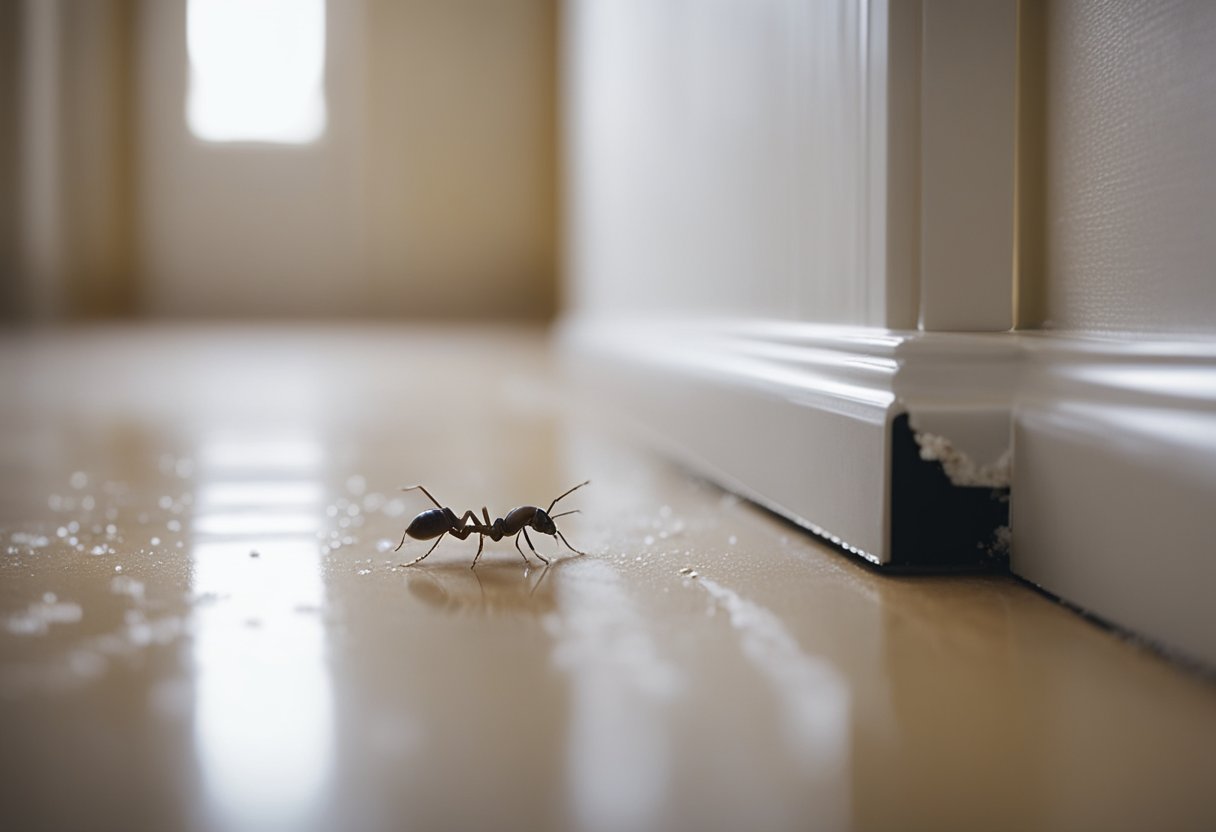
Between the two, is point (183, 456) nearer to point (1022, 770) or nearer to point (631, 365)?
point (631, 365)

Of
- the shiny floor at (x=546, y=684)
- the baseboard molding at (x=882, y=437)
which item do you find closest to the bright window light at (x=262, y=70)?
the shiny floor at (x=546, y=684)

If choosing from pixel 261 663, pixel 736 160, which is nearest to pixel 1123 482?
pixel 261 663

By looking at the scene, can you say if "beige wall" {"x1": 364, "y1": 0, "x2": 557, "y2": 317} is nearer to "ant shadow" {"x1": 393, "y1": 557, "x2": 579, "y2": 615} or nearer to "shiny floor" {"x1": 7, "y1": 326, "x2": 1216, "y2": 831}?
"shiny floor" {"x1": 7, "y1": 326, "x2": 1216, "y2": 831}

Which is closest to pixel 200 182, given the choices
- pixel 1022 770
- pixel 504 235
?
pixel 504 235

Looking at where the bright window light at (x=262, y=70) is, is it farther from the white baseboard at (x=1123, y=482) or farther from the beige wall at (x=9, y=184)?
the white baseboard at (x=1123, y=482)

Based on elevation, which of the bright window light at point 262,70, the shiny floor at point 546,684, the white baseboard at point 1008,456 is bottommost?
the shiny floor at point 546,684

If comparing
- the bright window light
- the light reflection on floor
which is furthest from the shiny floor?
the bright window light
